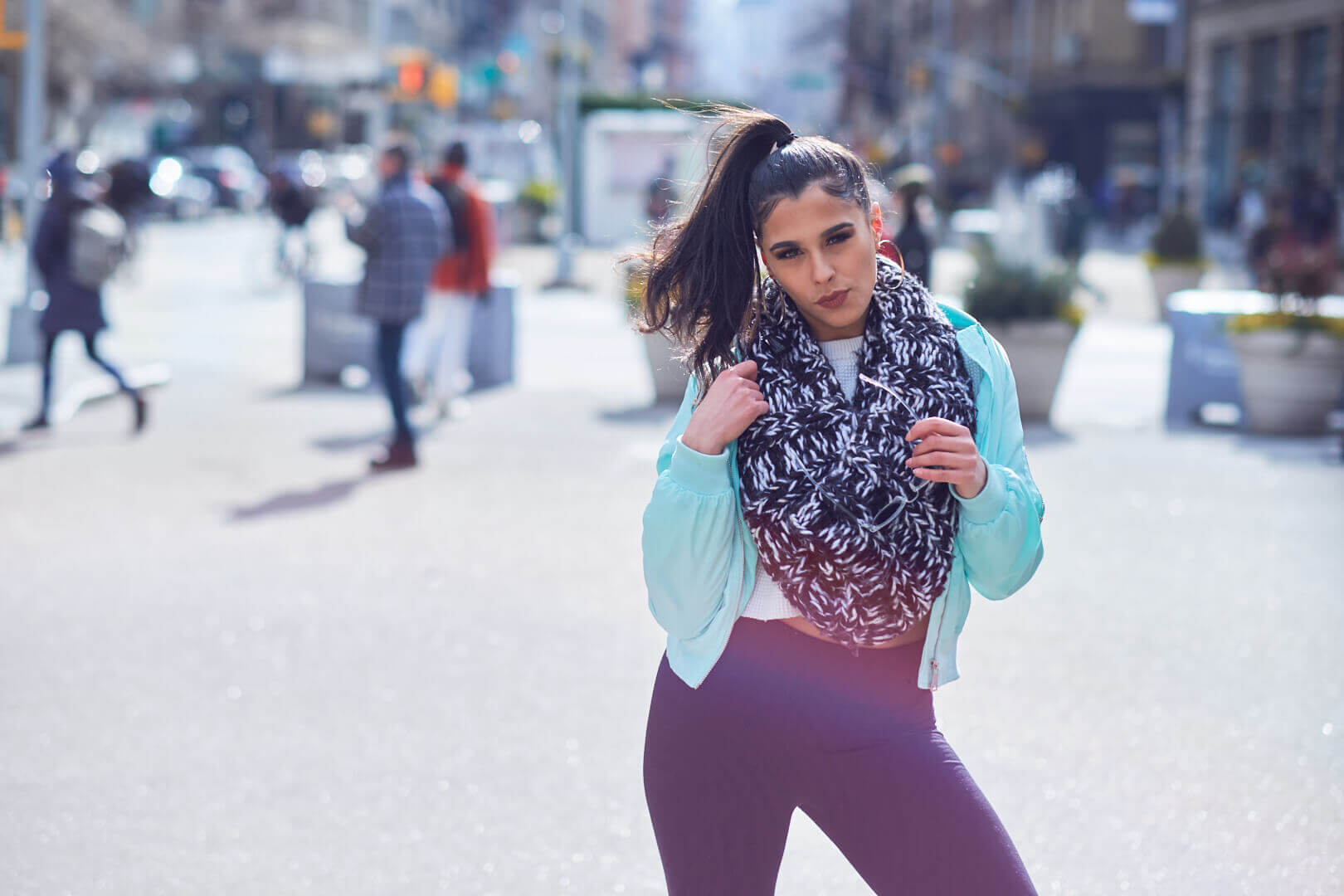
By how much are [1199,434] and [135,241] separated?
16303mm

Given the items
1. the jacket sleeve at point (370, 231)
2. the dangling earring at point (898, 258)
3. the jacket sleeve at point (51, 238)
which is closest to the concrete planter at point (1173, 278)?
the jacket sleeve at point (370, 231)

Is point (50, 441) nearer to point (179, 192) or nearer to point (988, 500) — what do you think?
point (988, 500)

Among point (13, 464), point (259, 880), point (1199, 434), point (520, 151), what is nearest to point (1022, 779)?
point (259, 880)

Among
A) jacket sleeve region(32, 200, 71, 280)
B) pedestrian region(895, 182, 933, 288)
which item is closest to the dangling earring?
jacket sleeve region(32, 200, 71, 280)

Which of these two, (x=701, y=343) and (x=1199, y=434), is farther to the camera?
(x=1199, y=434)

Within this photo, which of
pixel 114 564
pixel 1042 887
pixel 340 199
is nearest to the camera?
pixel 1042 887

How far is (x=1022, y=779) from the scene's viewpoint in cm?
466

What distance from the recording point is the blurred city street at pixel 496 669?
4148 mm

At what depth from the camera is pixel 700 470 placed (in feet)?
7.64

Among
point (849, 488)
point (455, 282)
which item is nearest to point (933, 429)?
point (849, 488)

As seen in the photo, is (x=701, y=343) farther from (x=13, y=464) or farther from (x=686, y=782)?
(x=13, y=464)

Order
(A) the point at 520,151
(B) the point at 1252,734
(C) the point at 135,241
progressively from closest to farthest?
(B) the point at 1252,734 → (C) the point at 135,241 → (A) the point at 520,151

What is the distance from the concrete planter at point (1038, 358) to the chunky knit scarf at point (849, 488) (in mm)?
9873

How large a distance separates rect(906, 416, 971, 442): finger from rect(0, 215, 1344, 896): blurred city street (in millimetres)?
1962
